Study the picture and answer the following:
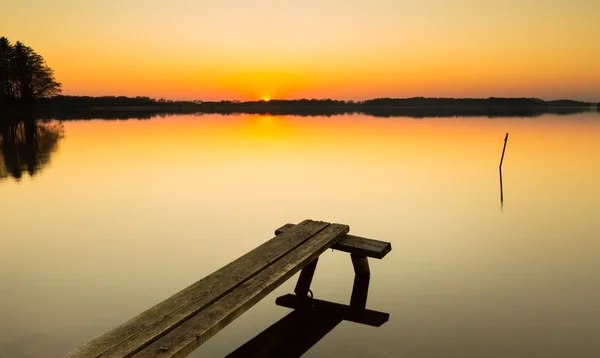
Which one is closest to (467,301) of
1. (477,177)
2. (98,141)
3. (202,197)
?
(202,197)

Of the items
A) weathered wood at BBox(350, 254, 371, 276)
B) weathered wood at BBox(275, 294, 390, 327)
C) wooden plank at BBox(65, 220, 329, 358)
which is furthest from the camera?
weathered wood at BBox(350, 254, 371, 276)

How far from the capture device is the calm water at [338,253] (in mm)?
7816

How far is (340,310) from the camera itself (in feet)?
28.8

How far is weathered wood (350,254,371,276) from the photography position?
387 inches

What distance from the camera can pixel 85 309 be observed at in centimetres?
855

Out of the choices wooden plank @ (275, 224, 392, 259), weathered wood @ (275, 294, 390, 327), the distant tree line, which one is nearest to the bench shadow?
weathered wood @ (275, 294, 390, 327)

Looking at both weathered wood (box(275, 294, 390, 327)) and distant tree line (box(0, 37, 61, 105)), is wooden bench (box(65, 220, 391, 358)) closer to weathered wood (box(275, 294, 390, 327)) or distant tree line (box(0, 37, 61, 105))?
weathered wood (box(275, 294, 390, 327))

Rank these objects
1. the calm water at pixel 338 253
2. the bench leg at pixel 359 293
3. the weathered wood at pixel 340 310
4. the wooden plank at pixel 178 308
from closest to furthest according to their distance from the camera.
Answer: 1. the wooden plank at pixel 178 308
2. the calm water at pixel 338 253
3. the weathered wood at pixel 340 310
4. the bench leg at pixel 359 293

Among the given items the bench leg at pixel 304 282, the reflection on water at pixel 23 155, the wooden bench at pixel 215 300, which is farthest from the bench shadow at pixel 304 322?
the reflection on water at pixel 23 155

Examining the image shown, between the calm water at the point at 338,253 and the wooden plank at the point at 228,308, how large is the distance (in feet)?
4.50

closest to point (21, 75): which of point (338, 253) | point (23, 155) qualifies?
point (23, 155)

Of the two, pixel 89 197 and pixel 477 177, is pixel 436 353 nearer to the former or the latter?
pixel 89 197

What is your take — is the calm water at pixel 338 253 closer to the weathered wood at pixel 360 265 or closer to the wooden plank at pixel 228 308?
the weathered wood at pixel 360 265

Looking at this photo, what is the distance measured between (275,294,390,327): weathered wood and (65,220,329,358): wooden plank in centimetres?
140
